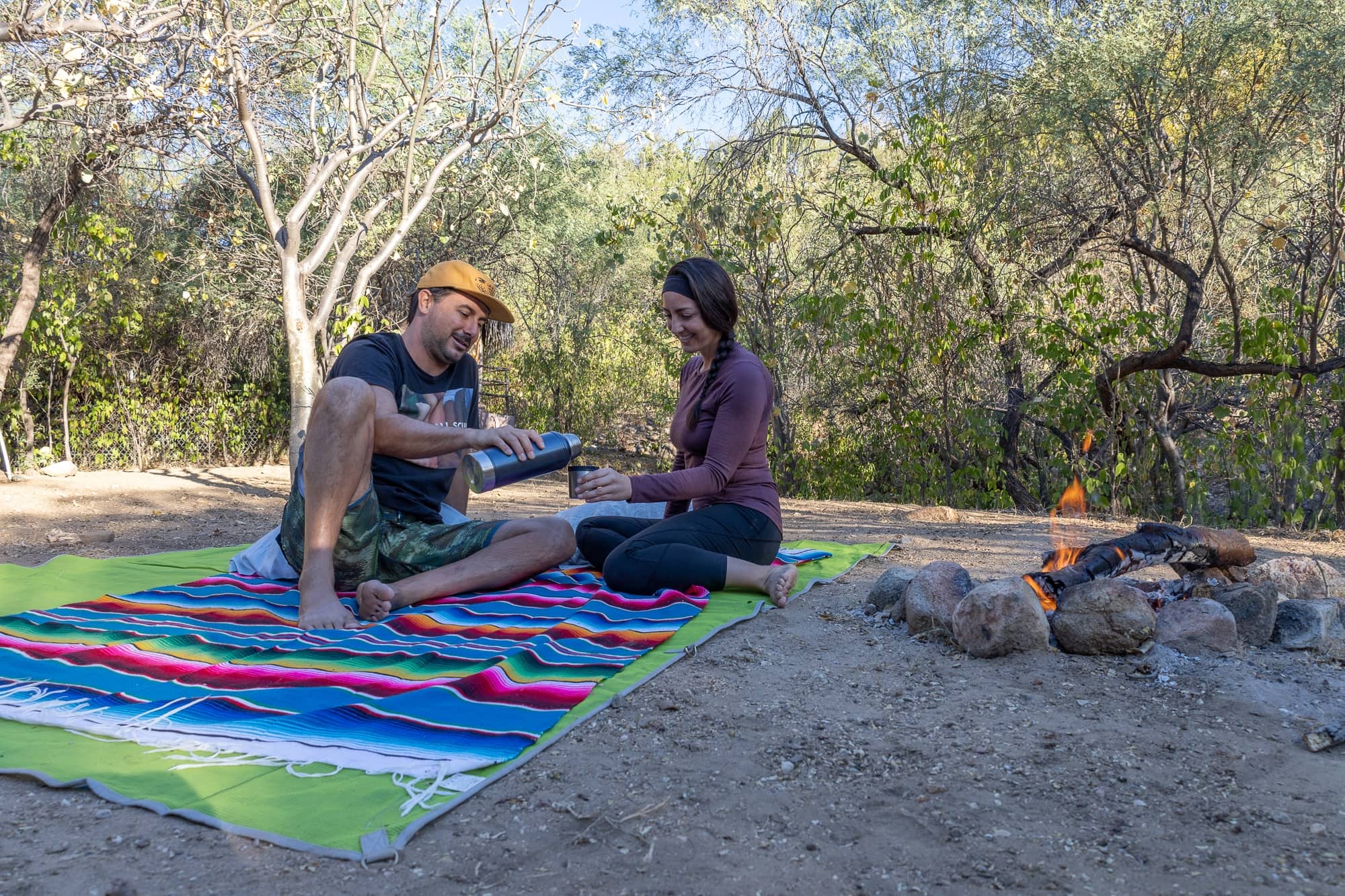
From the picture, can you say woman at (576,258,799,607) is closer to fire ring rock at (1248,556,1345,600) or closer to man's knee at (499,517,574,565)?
man's knee at (499,517,574,565)

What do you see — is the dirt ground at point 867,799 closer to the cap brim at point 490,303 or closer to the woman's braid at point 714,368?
the woman's braid at point 714,368

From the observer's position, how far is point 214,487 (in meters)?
7.88

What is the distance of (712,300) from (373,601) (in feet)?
5.01

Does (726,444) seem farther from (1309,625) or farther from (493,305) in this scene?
(1309,625)

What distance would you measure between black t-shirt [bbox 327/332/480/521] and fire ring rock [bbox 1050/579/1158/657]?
2.12m

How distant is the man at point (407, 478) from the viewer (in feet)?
10.1

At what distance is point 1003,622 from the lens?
281 cm

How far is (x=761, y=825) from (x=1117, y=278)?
26.8 feet

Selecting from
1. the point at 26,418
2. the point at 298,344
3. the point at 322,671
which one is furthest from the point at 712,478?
the point at 26,418

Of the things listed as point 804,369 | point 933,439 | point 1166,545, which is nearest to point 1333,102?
point 933,439

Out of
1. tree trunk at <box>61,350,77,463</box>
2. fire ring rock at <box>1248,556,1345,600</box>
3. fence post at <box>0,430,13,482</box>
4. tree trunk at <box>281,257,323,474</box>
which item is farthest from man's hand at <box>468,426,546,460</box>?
tree trunk at <box>61,350,77,463</box>

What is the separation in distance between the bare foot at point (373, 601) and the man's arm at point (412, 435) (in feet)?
1.47

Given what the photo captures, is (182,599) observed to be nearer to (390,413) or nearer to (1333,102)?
(390,413)

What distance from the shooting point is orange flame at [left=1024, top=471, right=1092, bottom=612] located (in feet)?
10.00
